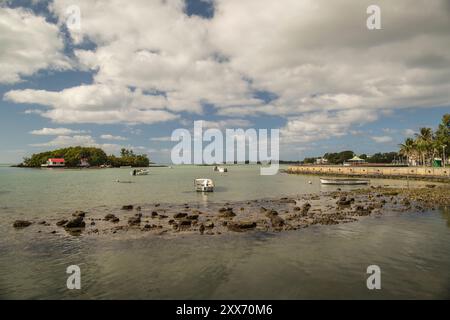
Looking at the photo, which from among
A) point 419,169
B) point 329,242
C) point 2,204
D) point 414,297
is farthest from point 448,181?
point 2,204

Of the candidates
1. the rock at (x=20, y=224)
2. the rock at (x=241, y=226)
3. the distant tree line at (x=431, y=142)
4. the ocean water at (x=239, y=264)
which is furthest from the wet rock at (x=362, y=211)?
the distant tree line at (x=431, y=142)

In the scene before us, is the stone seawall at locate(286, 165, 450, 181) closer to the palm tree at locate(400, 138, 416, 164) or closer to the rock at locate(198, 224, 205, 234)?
the palm tree at locate(400, 138, 416, 164)

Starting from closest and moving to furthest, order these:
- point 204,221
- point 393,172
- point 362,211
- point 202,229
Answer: point 202,229
point 204,221
point 362,211
point 393,172

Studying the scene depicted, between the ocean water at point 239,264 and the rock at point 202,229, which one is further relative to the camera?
the rock at point 202,229

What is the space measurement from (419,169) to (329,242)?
75.7 meters

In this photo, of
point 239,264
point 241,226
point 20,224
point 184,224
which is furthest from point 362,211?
point 20,224

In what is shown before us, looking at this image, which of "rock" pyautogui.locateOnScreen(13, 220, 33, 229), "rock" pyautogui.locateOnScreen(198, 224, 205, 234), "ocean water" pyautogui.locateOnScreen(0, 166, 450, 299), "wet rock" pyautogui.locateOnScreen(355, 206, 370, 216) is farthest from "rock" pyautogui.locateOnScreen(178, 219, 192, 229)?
"wet rock" pyautogui.locateOnScreen(355, 206, 370, 216)

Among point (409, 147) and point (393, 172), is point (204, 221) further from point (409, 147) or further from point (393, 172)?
point (409, 147)

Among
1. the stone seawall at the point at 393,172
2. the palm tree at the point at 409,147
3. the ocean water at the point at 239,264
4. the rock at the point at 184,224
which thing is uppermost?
the palm tree at the point at 409,147

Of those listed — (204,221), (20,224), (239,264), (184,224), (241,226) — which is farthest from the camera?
(204,221)

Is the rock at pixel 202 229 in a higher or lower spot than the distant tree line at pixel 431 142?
lower

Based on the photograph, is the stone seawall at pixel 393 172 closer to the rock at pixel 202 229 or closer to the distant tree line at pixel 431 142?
the distant tree line at pixel 431 142

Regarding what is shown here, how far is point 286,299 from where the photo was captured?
1188 cm

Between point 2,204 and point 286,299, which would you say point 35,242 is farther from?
point 2,204
